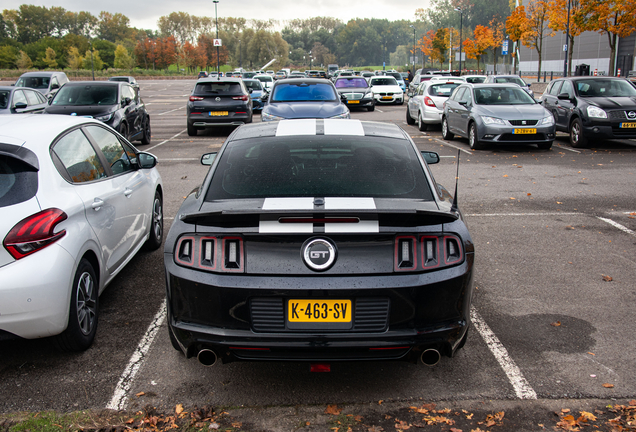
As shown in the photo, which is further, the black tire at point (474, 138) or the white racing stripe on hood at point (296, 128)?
the black tire at point (474, 138)

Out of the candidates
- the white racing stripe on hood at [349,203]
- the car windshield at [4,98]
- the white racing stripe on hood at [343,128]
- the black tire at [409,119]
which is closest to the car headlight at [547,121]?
the black tire at [409,119]

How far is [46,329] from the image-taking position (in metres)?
3.49

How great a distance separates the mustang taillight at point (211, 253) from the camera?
2.98 m

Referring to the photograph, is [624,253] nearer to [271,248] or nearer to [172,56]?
[271,248]

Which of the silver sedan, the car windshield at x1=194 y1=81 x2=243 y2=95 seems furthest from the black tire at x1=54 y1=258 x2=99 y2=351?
the car windshield at x1=194 y1=81 x2=243 y2=95

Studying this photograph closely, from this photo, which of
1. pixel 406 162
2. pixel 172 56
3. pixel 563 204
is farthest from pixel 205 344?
pixel 172 56

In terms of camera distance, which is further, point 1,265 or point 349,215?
point 1,265

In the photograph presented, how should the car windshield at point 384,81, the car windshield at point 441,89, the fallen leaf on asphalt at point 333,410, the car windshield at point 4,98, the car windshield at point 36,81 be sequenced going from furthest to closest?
the car windshield at point 384,81, the car windshield at point 36,81, the car windshield at point 441,89, the car windshield at point 4,98, the fallen leaf on asphalt at point 333,410

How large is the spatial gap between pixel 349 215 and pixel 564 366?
6.14 ft

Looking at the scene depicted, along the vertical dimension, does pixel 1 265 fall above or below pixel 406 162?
below

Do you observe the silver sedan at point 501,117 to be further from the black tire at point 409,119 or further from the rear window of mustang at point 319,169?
the rear window of mustang at point 319,169

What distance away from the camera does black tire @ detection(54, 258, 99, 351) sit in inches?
147

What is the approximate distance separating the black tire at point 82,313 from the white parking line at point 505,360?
9.15 feet

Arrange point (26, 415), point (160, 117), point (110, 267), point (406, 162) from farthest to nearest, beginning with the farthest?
1. point (160, 117)
2. point (110, 267)
3. point (406, 162)
4. point (26, 415)
